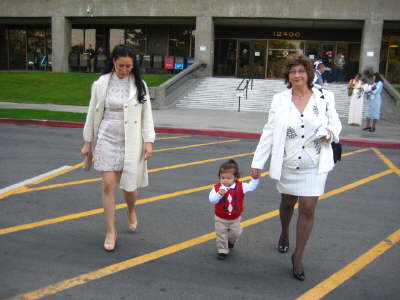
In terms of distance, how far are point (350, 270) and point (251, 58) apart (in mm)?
27966

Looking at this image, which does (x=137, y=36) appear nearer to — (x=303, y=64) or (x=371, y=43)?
(x=371, y=43)

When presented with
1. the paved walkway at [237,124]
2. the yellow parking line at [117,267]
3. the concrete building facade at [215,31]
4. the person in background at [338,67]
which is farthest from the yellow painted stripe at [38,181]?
the person in background at [338,67]

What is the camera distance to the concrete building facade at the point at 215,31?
25438 mm

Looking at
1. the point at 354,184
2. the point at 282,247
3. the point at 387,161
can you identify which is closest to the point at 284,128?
the point at 282,247

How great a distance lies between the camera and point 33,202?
5.47 meters

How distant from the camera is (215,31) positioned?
30.5 metres

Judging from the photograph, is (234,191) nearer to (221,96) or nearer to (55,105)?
(55,105)

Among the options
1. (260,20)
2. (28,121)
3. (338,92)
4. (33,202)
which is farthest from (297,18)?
(33,202)

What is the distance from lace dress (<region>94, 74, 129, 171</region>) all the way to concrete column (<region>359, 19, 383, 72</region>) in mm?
23949

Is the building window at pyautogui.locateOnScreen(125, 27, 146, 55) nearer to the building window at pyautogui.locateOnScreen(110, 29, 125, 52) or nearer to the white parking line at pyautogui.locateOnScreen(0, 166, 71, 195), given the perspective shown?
the building window at pyautogui.locateOnScreen(110, 29, 125, 52)

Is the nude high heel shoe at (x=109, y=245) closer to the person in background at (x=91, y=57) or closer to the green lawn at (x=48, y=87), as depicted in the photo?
the green lawn at (x=48, y=87)

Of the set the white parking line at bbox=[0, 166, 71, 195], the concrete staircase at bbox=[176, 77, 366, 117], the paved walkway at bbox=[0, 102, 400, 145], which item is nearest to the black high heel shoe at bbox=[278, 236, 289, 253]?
the white parking line at bbox=[0, 166, 71, 195]

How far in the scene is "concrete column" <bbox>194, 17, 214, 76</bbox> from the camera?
2659cm

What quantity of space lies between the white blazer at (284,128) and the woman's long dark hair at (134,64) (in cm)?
126
